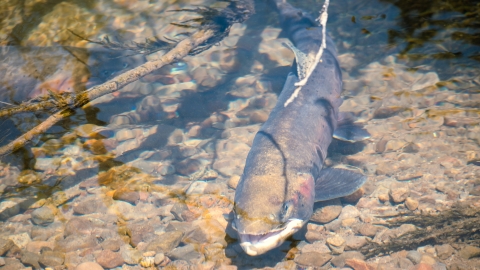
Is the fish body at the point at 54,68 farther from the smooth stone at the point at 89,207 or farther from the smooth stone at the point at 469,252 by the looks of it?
the smooth stone at the point at 469,252

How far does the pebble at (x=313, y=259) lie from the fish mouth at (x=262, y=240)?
14.0 inches

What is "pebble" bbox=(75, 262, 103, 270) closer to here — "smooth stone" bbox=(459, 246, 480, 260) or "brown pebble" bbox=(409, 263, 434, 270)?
"brown pebble" bbox=(409, 263, 434, 270)

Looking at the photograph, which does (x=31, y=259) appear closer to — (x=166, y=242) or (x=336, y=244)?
(x=166, y=242)

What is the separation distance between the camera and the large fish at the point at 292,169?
3070mm

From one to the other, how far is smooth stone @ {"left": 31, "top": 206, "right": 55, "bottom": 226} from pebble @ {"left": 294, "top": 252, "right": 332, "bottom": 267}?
3113 millimetres

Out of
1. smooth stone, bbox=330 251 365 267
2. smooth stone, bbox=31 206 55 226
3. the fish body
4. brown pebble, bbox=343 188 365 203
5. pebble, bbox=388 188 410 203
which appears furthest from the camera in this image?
the fish body

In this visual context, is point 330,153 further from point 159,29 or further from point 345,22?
point 159,29

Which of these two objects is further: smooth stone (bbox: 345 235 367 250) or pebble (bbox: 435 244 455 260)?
smooth stone (bbox: 345 235 367 250)

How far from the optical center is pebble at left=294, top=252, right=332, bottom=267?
10.6 feet

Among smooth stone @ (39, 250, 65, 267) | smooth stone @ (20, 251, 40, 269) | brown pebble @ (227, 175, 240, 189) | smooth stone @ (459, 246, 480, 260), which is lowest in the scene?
smooth stone @ (20, 251, 40, 269)

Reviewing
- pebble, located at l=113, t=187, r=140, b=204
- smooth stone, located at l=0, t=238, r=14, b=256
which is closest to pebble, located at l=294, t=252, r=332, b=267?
pebble, located at l=113, t=187, r=140, b=204

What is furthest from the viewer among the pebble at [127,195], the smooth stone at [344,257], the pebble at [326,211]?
the pebble at [127,195]

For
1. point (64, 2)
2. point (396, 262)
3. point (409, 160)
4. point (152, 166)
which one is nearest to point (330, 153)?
point (409, 160)

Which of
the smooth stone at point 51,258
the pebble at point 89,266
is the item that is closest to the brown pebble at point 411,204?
the pebble at point 89,266
